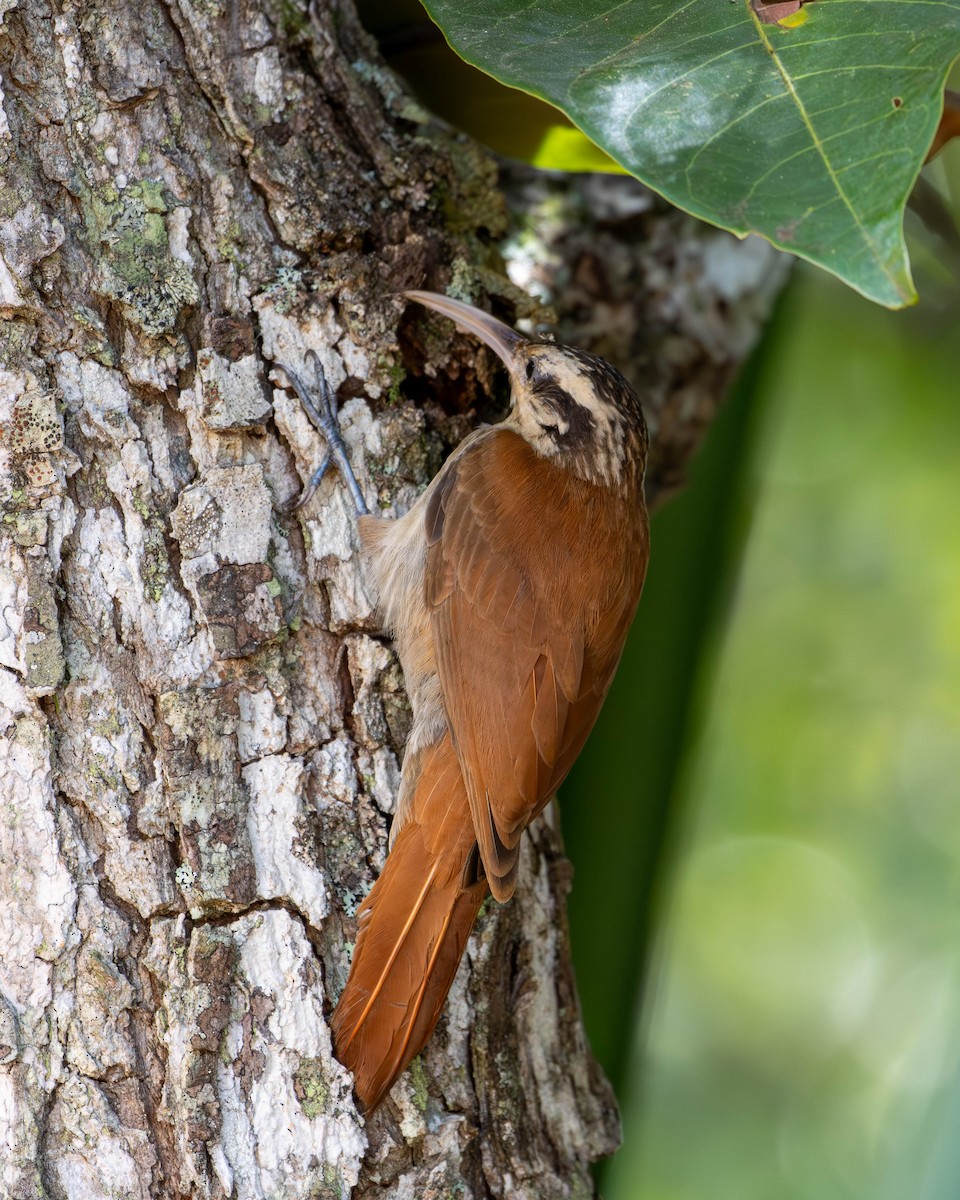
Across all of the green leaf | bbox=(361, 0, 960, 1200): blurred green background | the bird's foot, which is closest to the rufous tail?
the bird's foot

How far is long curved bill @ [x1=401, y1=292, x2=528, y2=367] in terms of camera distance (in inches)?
79.4

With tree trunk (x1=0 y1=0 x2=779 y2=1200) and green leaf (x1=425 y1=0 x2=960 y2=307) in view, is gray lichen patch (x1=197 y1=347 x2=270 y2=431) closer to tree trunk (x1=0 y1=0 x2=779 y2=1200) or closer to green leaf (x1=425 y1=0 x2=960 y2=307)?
tree trunk (x1=0 y1=0 x2=779 y2=1200)

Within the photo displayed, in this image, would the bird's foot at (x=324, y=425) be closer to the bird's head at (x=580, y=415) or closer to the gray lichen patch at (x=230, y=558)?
the gray lichen patch at (x=230, y=558)

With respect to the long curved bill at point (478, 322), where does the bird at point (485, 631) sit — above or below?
below

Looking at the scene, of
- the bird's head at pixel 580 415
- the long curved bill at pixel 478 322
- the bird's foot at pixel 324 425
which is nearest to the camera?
the bird's foot at pixel 324 425

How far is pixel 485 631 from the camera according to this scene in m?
2.02

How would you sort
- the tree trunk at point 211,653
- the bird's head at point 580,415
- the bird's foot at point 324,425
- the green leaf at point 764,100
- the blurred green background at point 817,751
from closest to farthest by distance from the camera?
the green leaf at point 764,100
the tree trunk at point 211,653
the bird's foot at point 324,425
the bird's head at point 580,415
the blurred green background at point 817,751

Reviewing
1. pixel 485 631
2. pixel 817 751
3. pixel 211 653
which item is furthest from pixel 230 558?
pixel 817 751

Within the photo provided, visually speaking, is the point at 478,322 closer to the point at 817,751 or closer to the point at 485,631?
the point at 485,631

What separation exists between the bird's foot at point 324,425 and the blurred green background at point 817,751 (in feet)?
2.35

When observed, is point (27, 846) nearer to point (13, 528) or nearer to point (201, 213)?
point (13, 528)

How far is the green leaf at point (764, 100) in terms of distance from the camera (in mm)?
1264

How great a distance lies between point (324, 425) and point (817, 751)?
249cm

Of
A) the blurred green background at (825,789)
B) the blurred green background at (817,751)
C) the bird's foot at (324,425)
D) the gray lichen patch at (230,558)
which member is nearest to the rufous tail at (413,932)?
the gray lichen patch at (230,558)
